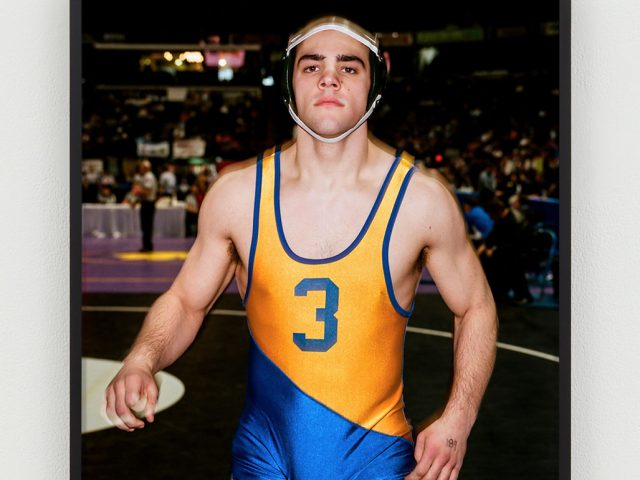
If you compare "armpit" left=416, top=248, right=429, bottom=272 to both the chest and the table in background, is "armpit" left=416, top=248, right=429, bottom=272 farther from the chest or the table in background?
the table in background

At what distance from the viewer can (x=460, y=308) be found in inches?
79.0

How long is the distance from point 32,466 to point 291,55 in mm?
1167

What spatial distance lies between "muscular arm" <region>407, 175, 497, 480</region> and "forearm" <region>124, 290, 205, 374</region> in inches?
19.9

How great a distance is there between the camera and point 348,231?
1992mm

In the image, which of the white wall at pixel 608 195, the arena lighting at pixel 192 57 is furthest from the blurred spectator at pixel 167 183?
the white wall at pixel 608 195

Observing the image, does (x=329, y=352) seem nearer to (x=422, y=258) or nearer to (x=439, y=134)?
(x=422, y=258)

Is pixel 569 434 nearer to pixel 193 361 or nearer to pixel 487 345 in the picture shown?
pixel 487 345

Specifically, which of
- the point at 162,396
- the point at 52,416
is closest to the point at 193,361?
the point at 162,396

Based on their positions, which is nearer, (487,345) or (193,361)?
(487,345)

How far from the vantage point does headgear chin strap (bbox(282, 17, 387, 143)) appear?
199 centimetres

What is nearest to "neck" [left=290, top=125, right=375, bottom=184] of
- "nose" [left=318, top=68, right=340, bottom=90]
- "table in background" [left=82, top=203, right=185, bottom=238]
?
"nose" [left=318, top=68, right=340, bottom=90]

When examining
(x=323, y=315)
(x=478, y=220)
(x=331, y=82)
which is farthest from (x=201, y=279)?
(x=478, y=220)

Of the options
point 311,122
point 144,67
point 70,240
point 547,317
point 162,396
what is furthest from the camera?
point 547,317

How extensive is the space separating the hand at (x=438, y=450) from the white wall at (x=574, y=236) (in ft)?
1.81
